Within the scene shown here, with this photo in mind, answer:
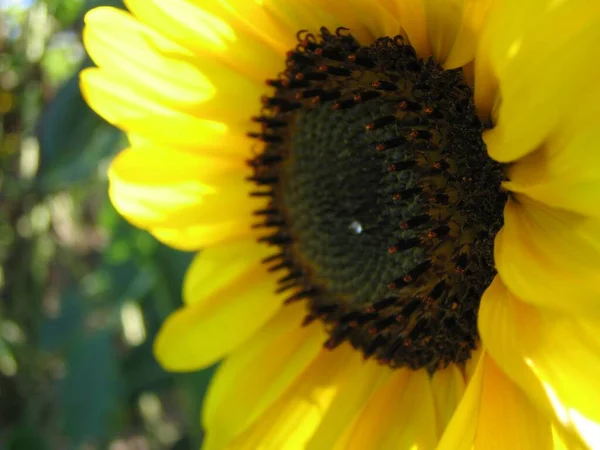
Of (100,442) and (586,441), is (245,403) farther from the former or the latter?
(100,442)

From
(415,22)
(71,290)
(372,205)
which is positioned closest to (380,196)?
(372,205)

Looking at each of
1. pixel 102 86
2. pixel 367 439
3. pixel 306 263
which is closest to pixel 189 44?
pixel 102 86

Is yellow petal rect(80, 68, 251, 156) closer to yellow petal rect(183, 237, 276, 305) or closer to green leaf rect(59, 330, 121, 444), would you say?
yellow petal rect(183, 237, 276, 305)

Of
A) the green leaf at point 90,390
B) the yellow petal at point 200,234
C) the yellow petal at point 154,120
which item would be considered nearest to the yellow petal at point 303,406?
the yellow petal at point 200,234

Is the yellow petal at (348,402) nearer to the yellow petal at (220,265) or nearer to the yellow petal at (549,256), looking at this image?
the yellow petal at (220,265)

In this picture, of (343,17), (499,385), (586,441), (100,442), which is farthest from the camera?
(100,442)

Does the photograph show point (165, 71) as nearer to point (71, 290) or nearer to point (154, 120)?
point (154, 120)
